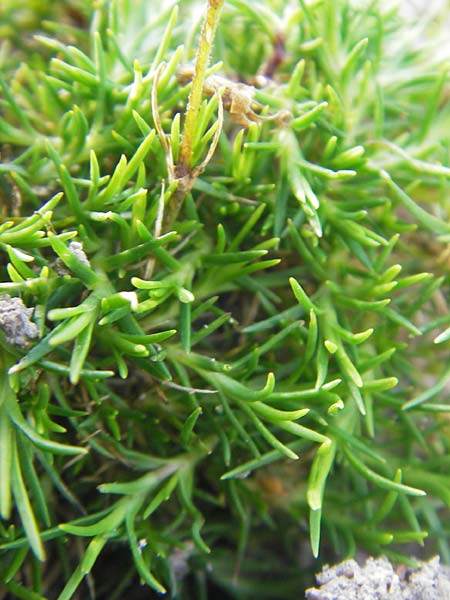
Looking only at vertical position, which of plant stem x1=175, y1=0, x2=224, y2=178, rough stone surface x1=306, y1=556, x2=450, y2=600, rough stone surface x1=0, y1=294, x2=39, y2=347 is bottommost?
rough stone surface x1=306, y1=556, x2=450, y2=600

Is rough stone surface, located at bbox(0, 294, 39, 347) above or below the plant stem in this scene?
below

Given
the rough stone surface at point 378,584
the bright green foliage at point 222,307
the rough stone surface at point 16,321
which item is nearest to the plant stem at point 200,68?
the bright green foliage at point 222,307

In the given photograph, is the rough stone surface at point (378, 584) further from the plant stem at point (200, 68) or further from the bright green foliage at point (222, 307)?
the plant stem at point (200, 68)

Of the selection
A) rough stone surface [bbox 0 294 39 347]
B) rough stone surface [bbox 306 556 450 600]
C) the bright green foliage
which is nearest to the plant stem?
the bright green foliage

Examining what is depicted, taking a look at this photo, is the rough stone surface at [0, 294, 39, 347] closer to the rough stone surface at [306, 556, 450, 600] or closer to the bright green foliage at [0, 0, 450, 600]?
the bright green foliage at [0, 0, 450, 600]

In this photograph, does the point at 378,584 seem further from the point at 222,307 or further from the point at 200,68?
the point at 200,68

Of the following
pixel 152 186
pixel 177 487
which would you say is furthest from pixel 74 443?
pixel 152 186
